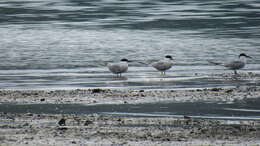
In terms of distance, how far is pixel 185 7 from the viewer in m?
58.2

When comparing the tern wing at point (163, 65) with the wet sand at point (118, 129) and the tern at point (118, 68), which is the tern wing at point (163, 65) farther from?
the wet sand at point (118, 129)

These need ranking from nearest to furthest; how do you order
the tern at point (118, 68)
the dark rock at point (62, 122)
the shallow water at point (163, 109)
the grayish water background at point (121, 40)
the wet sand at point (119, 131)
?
the wet sand at point (119, 131), the dark rock at point (62, 122), the shallow water at point (163, 109), the grayish water background at point (121, 40), the tern at point (118, 68)

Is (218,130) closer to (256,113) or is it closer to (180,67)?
(256,113)

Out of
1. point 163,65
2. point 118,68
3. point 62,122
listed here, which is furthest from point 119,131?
point 163,65

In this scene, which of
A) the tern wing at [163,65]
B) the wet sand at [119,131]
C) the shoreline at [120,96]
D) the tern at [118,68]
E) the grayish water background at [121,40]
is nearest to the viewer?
the wet sand at [119,131]

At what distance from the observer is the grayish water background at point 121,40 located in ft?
71.0

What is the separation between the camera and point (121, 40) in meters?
37.0

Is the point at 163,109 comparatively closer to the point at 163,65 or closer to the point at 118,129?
the point at 118,129

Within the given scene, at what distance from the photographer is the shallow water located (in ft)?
44.8

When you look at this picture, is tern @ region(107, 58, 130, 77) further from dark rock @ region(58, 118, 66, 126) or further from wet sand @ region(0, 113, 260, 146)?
dark rock @ region(58, 118, 66, 126)

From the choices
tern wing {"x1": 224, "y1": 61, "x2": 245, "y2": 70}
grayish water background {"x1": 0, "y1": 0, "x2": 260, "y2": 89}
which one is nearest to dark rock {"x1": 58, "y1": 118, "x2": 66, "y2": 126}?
grayish water background {"x1": 0, "y1": 0, "x2": 260, "y2": 89}

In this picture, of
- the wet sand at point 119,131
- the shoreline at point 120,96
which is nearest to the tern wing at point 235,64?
the shoreline at point 120,96

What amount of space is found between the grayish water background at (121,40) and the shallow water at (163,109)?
12.4 ft

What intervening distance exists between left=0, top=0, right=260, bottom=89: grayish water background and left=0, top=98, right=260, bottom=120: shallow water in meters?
3.79
